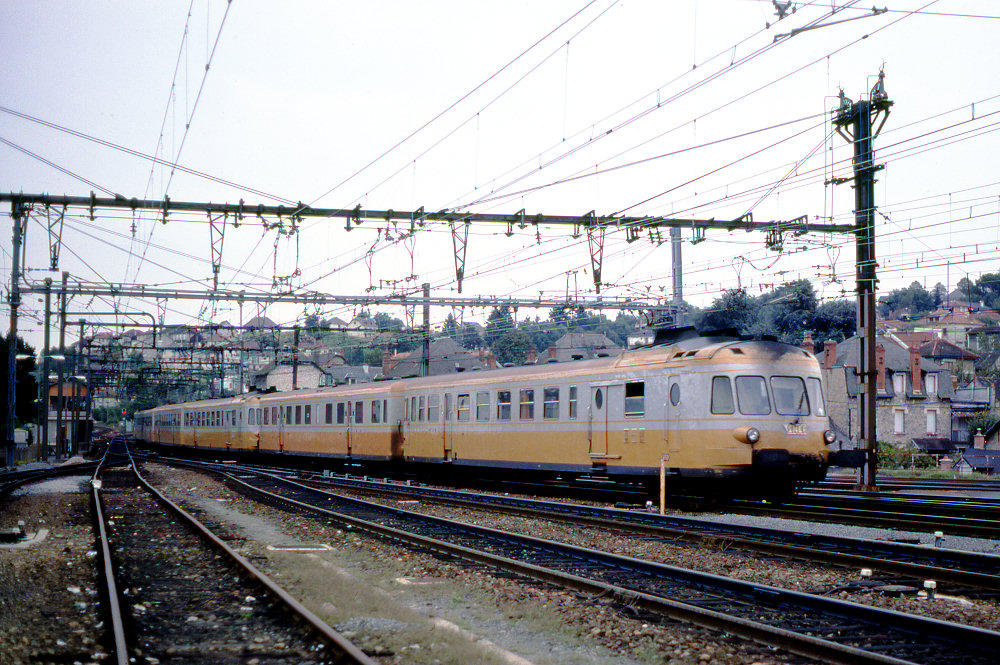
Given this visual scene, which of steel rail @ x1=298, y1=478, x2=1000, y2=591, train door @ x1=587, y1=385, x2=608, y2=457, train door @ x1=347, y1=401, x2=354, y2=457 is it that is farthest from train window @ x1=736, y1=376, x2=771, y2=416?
train door @ x1=347, y1=401, x2=354, y2=457

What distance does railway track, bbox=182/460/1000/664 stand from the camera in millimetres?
6484

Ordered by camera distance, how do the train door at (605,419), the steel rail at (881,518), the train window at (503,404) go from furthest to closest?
the train window at (503,404), the train door at (605,419), the steel rail at (881,518)

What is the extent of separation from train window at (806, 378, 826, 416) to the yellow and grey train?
0.02 meters

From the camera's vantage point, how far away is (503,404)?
21.8 meters

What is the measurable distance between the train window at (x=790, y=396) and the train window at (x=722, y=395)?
847 millimetres

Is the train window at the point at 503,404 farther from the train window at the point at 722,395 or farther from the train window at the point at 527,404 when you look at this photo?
the train window at the point at 722,395

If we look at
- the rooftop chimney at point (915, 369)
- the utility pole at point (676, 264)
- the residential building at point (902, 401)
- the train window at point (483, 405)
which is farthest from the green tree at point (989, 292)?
the train window at point (483, 405)

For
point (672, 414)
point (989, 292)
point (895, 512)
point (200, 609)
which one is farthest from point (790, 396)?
point (989, 292)

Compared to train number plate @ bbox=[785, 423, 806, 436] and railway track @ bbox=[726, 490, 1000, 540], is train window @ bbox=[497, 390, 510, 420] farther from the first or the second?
train number plate @ bbox=[785, 423, 806, 436]

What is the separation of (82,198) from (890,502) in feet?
57.9

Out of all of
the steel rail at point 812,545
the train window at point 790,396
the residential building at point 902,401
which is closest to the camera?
the steel rail at point 812,545

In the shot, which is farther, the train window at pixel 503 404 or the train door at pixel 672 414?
the train window at pixel 503 404

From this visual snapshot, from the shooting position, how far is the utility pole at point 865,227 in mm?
20656

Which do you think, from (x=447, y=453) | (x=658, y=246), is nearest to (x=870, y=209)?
(x=658, y=246)
